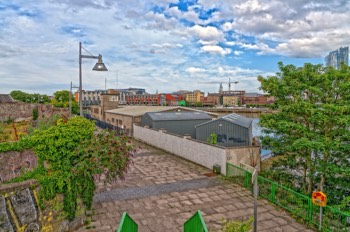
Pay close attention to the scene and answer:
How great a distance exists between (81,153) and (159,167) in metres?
8.07

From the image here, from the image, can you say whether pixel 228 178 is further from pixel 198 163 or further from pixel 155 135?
pixel 155 135

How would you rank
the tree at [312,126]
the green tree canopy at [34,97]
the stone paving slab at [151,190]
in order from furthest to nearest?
the green tree canopy at [34,97] < the tree at [312,126] < the stone paving slab at [151,190]

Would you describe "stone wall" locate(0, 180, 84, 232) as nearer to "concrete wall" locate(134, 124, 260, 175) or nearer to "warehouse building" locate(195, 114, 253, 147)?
"concrete wall" locate(134, 124, 260, 175)

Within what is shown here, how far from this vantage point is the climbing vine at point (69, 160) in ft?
22.6

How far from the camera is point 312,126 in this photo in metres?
11.8

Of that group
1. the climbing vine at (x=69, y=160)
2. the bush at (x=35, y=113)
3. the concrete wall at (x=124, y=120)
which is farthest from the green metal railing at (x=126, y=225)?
the bush at (x=35, y=113)

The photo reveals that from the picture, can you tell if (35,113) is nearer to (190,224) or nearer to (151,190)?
(151,190)

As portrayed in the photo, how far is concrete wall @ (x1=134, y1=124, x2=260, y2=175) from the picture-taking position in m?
13.3

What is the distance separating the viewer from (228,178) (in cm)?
1246

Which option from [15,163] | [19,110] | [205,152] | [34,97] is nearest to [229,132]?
[205,152]

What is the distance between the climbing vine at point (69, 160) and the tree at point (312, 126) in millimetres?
7820

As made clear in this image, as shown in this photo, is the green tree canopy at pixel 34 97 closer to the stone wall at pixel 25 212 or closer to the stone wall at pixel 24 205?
the stone wall at pixel 24 205

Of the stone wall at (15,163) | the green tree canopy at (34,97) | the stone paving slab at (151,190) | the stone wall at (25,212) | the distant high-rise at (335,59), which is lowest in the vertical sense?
the stone paving slab at (151,190)

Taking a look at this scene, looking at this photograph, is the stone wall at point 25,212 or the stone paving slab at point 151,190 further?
the stone paving slab at point 151,190
